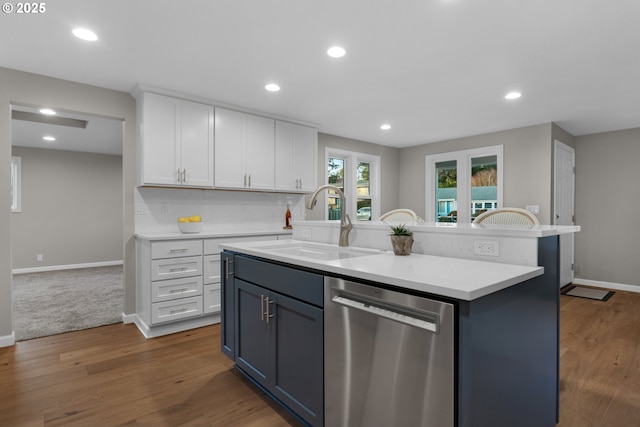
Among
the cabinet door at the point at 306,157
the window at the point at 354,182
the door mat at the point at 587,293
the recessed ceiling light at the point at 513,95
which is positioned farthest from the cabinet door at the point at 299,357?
the door mat at the point at 587,293

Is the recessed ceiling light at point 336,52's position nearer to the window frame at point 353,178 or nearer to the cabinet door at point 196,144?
the cabinet door at point 196,144

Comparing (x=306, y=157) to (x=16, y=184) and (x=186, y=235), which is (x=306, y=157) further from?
(x=16, y=184)

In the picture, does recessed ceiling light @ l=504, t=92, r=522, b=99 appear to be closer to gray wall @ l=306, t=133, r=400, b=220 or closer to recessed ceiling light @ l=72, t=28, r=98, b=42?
gray wall @ l=306, t=133, r=400, b=220

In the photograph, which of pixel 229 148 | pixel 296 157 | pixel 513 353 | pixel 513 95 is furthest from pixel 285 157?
pixel 513 353

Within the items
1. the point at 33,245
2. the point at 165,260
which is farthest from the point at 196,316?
the point at 33,245

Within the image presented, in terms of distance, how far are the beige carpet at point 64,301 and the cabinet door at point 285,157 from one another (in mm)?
2356

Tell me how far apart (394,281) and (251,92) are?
287cm

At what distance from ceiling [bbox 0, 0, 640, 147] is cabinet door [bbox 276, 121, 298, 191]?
39 cm

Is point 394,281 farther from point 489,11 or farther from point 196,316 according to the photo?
point 196,316

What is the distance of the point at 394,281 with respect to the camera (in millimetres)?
1244

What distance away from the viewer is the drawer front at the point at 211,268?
3400mm

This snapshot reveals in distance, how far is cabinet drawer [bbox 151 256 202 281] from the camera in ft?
10.2

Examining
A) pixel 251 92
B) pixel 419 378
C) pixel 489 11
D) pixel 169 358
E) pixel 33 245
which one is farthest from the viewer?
pixel 33 245

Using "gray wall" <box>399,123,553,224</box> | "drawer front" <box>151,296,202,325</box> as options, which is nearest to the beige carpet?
"drawer front" <box>151,296,202,325</box>
